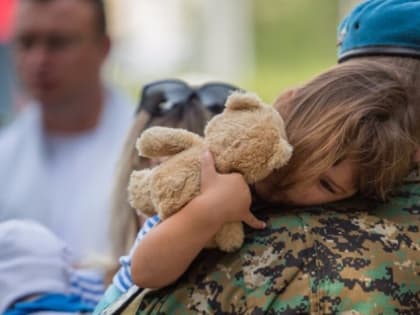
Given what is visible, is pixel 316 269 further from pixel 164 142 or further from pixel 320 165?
pixel 164 142

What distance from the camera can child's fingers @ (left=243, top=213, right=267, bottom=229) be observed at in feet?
4.24

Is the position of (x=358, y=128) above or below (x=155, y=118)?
above

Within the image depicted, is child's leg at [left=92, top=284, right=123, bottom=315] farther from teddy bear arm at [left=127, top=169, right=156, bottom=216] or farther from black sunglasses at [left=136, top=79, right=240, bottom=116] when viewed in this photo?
black sunglasses at [left=136, top=79, right=240, bottom=116]

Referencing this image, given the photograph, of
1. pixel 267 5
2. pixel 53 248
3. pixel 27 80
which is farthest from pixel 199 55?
pixel 53 248

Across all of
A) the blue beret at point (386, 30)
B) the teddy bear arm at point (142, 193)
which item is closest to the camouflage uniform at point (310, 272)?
the teddy bear arm at point (142, 193)

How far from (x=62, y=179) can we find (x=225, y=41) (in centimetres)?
949

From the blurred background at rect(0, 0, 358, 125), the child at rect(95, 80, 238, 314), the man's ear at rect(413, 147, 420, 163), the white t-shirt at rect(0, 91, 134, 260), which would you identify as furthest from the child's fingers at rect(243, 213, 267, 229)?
the blurred background at rect(0, 0, 358, 125)

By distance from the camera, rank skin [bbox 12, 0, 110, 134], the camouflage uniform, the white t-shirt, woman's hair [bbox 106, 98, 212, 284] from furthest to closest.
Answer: skin [bbox 12, 0, 110, 134], the white t-shirt, woman's hair [bbox 106, 98, 212, 284], the camouflage uniform

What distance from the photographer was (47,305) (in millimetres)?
1660

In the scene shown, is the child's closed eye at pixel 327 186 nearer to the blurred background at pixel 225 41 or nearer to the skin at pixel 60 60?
the skin at pixel 60 60

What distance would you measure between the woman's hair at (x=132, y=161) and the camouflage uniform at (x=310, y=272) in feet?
2.28

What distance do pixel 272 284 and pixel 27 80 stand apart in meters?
2.48

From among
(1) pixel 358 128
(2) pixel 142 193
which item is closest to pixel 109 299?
(2) pixel 142 193

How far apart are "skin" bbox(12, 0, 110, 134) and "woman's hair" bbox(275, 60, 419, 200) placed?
216cm
